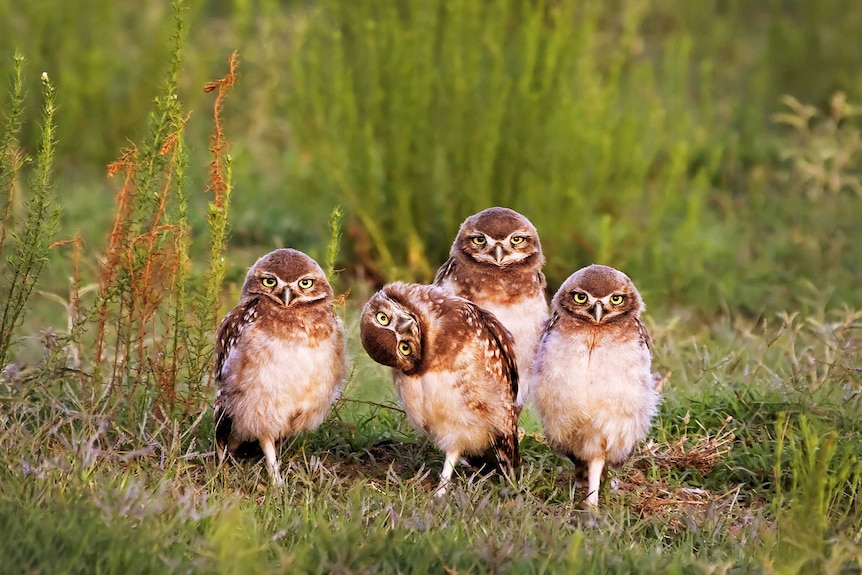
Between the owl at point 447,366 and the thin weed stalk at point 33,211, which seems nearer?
the thin weed stalk at point 33,211

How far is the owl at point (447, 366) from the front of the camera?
4.49 metres

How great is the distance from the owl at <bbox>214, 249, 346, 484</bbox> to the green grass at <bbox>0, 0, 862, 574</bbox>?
19 centimetres

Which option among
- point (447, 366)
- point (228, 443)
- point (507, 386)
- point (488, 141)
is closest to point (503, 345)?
point (507, 386)

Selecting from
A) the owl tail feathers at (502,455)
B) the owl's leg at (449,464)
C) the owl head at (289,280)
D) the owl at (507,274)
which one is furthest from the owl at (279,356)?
the owl at (507,274)

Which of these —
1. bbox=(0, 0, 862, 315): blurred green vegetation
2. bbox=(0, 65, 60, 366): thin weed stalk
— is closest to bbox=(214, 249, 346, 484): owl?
bbox=(0, 65, 60, 366): thin weed stalk

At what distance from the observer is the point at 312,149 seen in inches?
316

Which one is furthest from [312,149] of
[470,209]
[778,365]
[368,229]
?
[778,365]

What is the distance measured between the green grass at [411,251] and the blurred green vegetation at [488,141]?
0.03 metres

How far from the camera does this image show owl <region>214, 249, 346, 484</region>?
4.44 m

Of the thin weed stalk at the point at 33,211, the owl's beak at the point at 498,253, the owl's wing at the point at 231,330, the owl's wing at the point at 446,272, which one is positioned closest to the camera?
the thin weed stalk at the point at 33,211

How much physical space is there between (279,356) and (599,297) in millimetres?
1243

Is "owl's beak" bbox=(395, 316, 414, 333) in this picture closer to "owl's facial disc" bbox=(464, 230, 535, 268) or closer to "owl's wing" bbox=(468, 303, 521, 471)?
"owl's wing" bbox=(468, 303, 521, 471)

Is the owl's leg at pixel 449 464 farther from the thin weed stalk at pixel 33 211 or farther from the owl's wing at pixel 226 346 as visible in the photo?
the thin weed stalk at pixel 33 211

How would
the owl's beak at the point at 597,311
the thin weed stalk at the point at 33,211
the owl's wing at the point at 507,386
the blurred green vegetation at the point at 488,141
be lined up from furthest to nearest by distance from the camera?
the blurred green vegetation at the point at 488,141, the owl's wing at the point at 507,386, the owl's beak at the point at 597,311, the thin weed stalk at the point at 33,211
